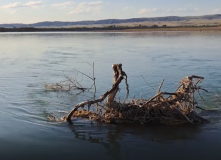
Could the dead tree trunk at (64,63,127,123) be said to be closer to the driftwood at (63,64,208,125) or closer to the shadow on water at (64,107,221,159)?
the driftwood at (63,64,208,125)

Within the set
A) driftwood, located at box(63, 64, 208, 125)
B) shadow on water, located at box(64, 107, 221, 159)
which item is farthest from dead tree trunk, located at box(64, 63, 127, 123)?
shadow on water, located at box(64, 107, 221, 159)

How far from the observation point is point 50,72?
2181cm

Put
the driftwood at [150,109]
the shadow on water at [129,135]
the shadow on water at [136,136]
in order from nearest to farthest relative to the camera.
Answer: the shadow on water at [136,136], the shadow on water at [129,135], the driftwood at [150,109]

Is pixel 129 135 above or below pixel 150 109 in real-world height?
below

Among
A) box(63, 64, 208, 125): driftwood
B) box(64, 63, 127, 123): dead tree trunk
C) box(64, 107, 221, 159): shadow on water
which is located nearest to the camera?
box(64, 107, 221, 159): shadow on water

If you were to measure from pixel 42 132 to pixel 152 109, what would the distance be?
3535 millimetres

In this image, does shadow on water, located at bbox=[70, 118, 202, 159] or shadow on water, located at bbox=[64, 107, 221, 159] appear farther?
shadow on water, located at bbox=[70, 118, 202, 159]

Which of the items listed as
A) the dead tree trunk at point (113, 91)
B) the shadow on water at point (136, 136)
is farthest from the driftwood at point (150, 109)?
the shadow on water at point (136, 136)

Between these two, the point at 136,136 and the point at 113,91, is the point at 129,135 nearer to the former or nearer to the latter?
the point at 136,136

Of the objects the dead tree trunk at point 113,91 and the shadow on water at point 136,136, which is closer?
the shadow on water at point 136,136

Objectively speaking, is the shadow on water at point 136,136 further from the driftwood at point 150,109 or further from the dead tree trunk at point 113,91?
the dead tree trunk at point 113,91

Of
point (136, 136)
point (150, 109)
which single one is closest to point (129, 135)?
point (136, 136)

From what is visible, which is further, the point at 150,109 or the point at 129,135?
the point at 150,109

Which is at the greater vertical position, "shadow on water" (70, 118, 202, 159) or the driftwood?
the driftwood
